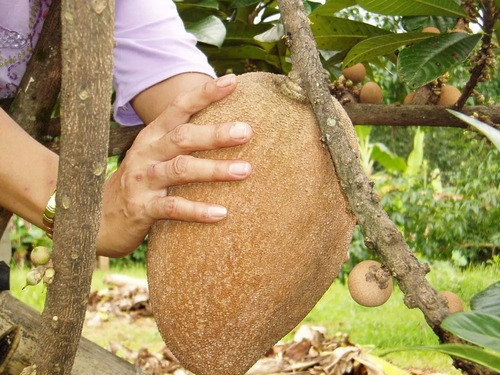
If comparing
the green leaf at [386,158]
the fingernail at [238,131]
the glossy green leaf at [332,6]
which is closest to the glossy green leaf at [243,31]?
the glossy green leaf at [332,6]

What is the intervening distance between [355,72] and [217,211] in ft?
2.26

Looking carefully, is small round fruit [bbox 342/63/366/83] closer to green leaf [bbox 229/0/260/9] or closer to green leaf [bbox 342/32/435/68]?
green leaf [bbox 342/32/435/68]

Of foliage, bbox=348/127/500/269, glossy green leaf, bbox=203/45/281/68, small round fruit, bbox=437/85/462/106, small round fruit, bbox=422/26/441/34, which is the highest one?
small round fruit, bbox=422/26/441/34

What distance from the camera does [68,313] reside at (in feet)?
2.22

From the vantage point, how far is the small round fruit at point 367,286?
30.0 inches

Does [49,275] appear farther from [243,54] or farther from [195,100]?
[243,54]

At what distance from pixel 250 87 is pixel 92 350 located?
1.75 feet

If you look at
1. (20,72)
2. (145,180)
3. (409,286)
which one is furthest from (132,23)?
(409,286)

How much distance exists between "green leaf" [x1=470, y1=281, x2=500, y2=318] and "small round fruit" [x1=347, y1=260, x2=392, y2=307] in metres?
0.10

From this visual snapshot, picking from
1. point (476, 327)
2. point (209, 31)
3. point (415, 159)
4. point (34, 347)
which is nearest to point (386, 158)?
point (415, 159)

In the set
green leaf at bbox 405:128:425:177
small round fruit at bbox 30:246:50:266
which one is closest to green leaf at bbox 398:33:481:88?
small round fruit at bbox 30:246:50:266

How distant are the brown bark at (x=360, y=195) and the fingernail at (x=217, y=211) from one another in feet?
0.57

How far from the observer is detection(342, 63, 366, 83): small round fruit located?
1.36 meters

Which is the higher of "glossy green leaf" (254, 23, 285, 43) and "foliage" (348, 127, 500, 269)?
"glossy green leaf" (254, 23, 285, 43)
